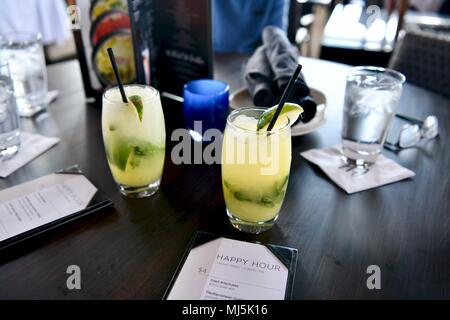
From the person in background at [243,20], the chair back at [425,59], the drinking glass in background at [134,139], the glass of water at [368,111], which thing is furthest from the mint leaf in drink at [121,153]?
the person in background at [243,20]

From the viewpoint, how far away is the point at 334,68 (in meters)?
1.42

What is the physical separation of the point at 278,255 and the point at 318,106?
0.54 m

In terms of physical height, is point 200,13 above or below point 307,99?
above

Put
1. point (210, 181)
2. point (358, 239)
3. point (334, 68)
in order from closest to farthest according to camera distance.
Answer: point (358, 239) → point (210, 181) → point (334, 68)

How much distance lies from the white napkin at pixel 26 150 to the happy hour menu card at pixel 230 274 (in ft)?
1.55

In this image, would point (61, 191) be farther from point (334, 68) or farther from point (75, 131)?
point (334, 68)

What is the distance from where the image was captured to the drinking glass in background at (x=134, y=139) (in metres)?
0.69

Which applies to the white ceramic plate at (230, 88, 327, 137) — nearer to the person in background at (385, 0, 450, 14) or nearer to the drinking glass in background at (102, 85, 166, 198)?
the drinking glass in background at (102, 85, 166, 198)

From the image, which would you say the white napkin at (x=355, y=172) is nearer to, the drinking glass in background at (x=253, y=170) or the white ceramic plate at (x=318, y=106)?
the white ceramic plate at (x=318, y=106)

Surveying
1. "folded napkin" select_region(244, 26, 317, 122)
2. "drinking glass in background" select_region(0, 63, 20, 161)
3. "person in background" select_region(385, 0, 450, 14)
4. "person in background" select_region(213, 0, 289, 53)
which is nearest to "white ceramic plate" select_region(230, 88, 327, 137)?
"folded napkin" select_region(244, 26, 317, 122)

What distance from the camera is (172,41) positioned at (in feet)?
3.62

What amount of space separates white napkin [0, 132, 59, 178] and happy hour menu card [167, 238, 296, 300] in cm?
47
